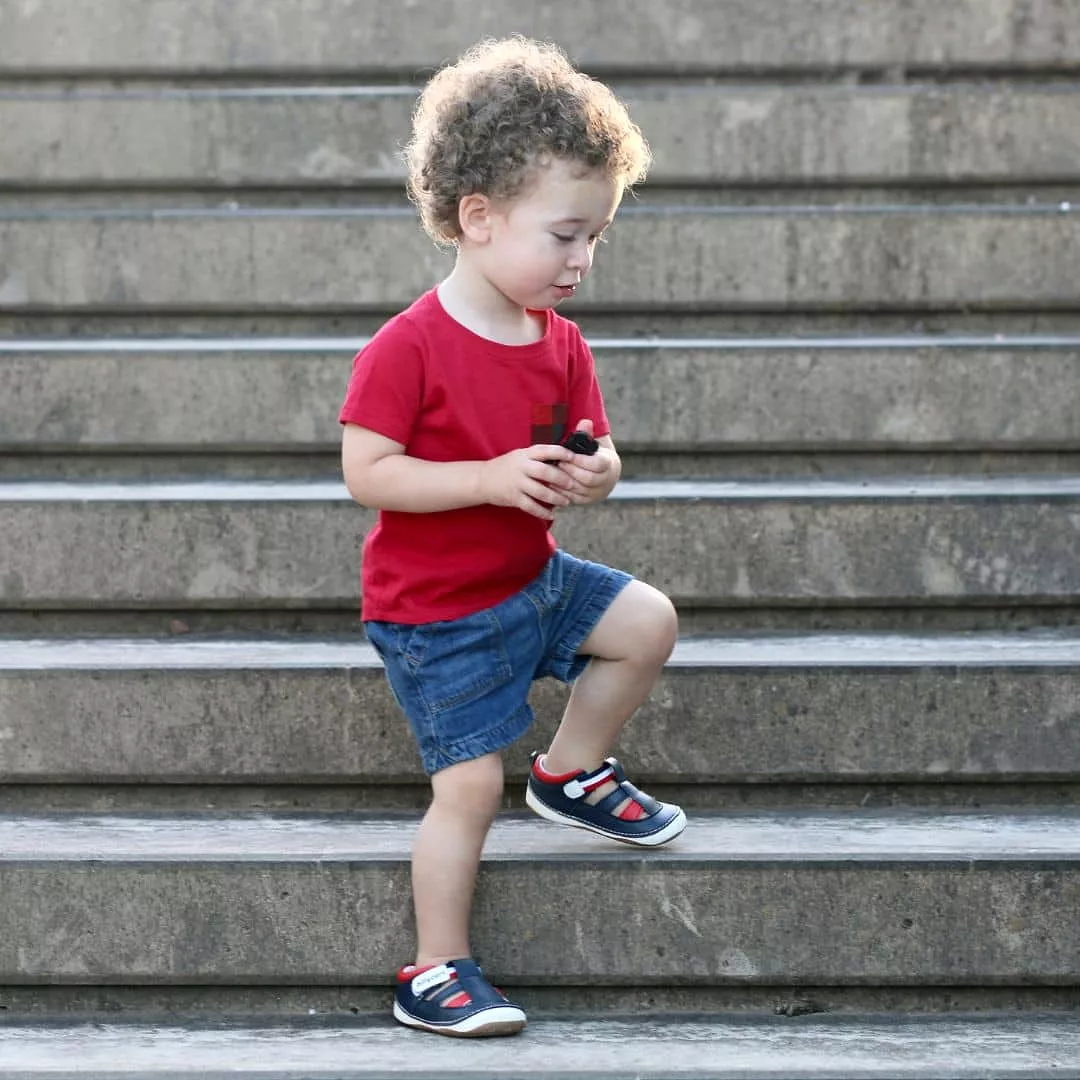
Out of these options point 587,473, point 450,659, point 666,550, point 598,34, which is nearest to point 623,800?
point 450,659

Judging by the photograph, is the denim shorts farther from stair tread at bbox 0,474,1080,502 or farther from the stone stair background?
stair tread at bbox 0,474,1080,502

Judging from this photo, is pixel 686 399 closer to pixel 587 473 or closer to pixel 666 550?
pixel 666 550

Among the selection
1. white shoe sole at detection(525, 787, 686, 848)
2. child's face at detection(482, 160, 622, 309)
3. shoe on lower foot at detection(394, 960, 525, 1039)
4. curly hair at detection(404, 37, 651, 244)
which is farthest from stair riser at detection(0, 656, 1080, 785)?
curly hair at detection(404, 37, 651, 244)

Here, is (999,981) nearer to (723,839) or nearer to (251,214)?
(723,839)

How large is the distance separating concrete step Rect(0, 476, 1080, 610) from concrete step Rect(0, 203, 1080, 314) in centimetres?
80

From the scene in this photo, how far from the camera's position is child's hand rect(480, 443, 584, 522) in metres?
2.37

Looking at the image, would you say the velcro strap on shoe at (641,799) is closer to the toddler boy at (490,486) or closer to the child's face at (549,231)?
the toddler boy at (490,486)

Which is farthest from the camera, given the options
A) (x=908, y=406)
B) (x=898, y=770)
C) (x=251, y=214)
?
(x=251, y=214)

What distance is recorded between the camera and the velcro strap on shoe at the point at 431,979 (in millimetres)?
2432

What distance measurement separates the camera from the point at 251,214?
3842 millimetres

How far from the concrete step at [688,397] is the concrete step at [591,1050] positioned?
4.52 feet

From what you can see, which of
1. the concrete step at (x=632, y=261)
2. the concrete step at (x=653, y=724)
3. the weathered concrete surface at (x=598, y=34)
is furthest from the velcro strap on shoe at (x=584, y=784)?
the weathered concrete surface at (x=598, y=34)

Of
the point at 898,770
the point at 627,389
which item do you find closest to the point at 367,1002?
the point at 898,770

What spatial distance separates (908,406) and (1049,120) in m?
0.98
